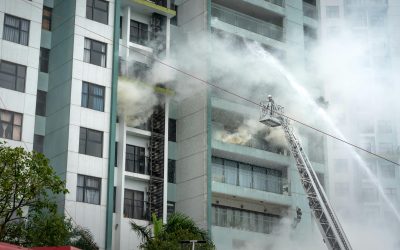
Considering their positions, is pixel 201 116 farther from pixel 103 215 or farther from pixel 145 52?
pixel 103 215

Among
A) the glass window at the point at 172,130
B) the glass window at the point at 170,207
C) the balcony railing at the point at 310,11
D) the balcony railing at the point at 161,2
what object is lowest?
the glass window at the point at 170,207

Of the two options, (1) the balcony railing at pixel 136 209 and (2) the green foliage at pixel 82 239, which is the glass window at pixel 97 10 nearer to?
(1) the balcony railing at pixel 136 209

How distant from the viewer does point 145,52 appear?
191 ft

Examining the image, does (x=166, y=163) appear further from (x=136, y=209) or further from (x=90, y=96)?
(x=90, y=96)

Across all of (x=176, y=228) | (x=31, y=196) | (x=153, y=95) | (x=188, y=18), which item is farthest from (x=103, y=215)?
(x=188, y=18)

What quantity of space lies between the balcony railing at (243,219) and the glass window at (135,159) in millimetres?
6749

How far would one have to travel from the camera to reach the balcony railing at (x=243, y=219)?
59312mm

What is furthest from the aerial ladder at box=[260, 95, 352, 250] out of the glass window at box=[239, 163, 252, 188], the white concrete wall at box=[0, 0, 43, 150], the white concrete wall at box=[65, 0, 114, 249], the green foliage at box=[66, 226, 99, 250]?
the white concrete wall at box=[0, 0, 43, 150]

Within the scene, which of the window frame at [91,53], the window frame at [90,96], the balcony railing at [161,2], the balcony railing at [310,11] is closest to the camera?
the window frame at [90,96]

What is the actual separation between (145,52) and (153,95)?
334 centimetres

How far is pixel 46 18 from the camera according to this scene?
5588 cm

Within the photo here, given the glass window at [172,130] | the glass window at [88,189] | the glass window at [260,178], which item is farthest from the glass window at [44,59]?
the glass window at [260,178]

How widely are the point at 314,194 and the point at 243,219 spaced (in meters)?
7.62

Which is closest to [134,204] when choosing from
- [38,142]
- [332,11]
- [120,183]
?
[120,183]
